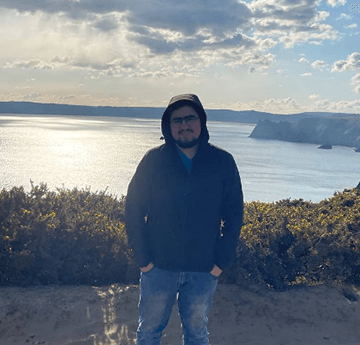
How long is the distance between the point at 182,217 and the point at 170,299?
0.67 m

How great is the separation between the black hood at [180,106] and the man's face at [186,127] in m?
0.03

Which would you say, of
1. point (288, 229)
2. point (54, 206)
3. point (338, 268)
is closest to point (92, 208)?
point (54, 206)

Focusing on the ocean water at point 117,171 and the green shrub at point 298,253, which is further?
the ocean water at point 117,171

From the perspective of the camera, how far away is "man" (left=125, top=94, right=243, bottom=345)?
3.10m

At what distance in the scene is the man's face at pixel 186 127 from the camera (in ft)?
10.4

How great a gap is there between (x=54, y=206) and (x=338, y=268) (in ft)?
14.2

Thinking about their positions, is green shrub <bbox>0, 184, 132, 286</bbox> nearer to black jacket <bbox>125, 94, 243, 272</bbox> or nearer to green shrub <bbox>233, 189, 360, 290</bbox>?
green shrub <bbox>233, 189, 360, 290</bbox>

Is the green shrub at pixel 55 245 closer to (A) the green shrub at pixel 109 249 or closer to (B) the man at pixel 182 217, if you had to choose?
(A) the green shrub at pixel 109 249

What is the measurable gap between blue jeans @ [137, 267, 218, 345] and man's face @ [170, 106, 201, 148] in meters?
1.02

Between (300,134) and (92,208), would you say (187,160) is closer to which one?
(92,208)

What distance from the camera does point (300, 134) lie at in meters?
129

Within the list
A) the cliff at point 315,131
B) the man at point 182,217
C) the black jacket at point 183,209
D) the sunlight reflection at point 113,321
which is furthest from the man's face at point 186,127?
the cliff at point 315,131

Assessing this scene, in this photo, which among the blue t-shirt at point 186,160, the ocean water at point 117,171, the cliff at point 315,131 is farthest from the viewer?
the cliff at point 315,131

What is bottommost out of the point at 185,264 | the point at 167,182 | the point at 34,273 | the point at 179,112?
the point at 34,273
